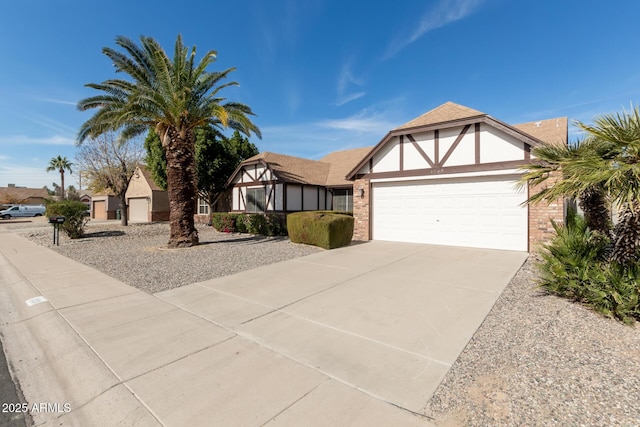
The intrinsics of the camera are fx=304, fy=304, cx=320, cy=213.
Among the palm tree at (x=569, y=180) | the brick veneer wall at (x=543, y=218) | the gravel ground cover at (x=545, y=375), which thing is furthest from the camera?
the brick veneer wall at (x=543, y=218)

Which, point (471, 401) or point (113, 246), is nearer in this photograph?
point (471, 401)

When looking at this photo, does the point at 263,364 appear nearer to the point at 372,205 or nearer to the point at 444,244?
the point at 444,244

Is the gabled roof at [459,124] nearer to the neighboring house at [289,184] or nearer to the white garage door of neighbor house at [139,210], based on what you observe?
the neighboring house at [289,184]

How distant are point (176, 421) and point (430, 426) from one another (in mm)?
2141

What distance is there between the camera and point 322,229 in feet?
38.0

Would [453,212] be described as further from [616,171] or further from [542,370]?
[542,370]

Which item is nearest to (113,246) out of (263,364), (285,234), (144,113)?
(144,113)

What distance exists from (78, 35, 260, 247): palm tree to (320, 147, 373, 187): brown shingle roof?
9.04 metres

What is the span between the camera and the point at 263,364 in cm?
347

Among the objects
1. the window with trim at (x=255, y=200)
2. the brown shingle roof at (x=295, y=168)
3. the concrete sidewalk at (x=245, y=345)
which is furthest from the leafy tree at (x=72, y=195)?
the concrete sidewalk at (x=245, y=345)

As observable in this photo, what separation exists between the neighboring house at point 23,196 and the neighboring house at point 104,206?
28944 millimetres

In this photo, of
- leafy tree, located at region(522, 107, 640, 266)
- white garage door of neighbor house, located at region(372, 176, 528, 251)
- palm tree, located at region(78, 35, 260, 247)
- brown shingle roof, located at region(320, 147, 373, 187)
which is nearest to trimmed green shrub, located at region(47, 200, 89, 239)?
palm tree, located at region(78, 35, 260, 247)

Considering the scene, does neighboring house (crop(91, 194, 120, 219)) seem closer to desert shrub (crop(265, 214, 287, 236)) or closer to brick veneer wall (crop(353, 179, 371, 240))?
desert shrub (crop(265, 214, 287, 236))

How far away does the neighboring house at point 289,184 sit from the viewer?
19.1 m
